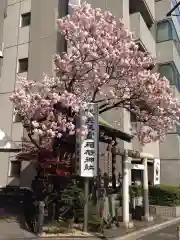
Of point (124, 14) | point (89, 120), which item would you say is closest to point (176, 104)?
point (89, 120)

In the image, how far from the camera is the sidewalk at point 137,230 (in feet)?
32.0

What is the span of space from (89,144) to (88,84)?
2.16m

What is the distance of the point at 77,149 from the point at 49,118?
1340 millimetres

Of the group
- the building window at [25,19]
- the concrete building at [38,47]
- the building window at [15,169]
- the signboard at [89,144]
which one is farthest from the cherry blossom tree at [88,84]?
the building window at [25,19]

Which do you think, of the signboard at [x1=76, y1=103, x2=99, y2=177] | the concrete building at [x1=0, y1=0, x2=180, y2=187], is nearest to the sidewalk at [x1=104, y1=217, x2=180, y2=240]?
the signboard at [x1=76, y1=103, x2=99, y2=177]

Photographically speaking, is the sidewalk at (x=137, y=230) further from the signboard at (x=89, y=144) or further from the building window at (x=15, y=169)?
the building window at (x=15, y=169)

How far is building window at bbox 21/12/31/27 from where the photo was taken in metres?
20.6

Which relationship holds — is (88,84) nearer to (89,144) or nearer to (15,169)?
(89,144)

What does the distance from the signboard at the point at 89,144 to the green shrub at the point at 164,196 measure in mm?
7376

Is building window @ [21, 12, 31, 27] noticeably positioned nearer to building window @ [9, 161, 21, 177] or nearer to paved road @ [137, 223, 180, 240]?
building window @ [9, 161, 21, 177]

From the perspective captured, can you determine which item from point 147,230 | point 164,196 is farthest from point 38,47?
point 147,230

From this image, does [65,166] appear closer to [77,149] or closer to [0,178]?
[77,149]

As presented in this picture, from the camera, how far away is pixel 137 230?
1085 cm

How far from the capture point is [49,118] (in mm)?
10000
